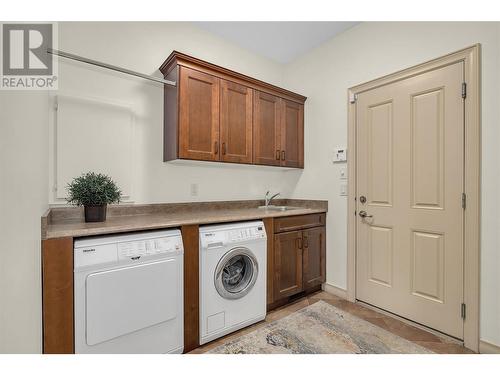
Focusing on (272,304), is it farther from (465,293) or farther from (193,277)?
(465,293)

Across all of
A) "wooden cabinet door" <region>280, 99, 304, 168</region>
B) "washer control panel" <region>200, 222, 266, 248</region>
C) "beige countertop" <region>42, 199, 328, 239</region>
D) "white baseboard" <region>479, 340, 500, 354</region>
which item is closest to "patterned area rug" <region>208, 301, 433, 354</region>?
"white baseboard" <region>479, 340, 500, 354</region>

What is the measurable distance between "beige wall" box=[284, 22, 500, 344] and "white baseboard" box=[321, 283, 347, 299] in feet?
0.13

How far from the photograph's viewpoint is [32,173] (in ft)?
4.03

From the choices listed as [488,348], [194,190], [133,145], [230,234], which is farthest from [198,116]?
[488,348]

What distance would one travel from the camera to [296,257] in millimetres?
2451

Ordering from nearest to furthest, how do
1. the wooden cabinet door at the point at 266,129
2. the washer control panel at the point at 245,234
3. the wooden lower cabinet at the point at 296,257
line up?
the washer control panel at the point at 245,234 < the wooden lower cabinet at the point at 296,257 < the wooden cabinet door at the point at 266,129

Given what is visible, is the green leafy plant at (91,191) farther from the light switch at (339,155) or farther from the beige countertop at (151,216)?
the light switch at (339,155)

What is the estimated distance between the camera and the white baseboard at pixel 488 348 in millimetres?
1629

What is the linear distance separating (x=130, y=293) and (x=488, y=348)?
2387 mm

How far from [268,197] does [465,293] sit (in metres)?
1.99

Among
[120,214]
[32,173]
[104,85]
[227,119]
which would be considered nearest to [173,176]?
[120,214]

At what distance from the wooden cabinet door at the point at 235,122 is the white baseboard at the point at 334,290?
1.63 m

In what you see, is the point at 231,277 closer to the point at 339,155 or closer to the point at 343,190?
the point at 343,190

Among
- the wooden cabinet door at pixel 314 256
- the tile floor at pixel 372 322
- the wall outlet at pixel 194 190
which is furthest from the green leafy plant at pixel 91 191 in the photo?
the wooden cabinet door at pixel 314 256
